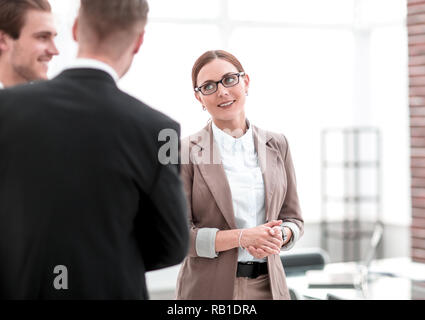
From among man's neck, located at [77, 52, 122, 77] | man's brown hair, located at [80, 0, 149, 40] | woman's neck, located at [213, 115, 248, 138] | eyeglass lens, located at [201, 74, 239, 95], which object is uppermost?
man's brown hair, located at [80, 0, 149, 40]

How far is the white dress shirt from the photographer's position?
182 cm

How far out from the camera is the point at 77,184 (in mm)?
1239

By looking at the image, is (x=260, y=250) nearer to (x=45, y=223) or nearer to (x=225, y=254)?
(x=225, y=254)

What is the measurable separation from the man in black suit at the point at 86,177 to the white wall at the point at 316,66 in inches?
168

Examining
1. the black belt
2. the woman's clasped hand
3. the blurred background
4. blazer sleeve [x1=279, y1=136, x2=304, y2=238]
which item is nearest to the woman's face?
blazer sleeve [x1=279, y1=136, x2=304, y2=238]

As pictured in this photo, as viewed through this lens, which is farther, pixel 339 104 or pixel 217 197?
pixel 339 104

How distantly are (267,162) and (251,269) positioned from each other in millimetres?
332

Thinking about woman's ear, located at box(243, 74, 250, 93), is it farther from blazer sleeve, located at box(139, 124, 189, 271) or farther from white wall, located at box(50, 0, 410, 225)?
white wall, located at box(50, 0, 410, 225)

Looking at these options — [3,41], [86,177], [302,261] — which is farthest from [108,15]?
[302,261]

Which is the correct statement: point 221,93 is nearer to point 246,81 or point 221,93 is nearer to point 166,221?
point 246,81

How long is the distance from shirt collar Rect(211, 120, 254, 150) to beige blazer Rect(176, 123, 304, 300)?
16 millimetres

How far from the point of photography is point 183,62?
16.3ft

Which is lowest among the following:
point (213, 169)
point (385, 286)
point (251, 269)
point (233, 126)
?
point (385, 286)

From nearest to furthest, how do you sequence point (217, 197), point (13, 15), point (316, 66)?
point (13, 15), point (217, 197), point (316, 66)
